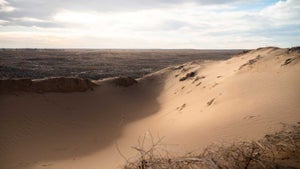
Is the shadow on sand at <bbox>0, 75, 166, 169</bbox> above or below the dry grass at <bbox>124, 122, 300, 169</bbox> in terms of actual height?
below

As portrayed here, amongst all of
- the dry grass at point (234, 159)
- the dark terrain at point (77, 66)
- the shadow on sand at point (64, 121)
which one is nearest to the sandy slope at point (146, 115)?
the shadow on sand at point (64, 121)

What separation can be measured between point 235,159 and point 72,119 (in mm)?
12017

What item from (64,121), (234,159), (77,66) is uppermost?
(234,159)

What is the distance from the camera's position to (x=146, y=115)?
15.7 metres

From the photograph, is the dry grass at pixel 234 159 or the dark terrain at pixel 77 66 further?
the dark terrain at pixel 77 66

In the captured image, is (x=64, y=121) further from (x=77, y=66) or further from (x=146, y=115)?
(x=77, y=66)

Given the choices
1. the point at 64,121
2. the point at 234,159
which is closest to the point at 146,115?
the point at 64,121

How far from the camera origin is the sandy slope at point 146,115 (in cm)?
907

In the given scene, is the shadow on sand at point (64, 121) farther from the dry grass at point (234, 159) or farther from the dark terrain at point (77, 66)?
the dark terrain at point (77, 66)

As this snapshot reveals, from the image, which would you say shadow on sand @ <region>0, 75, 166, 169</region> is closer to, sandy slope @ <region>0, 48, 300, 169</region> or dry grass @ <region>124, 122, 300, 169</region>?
sandy slope @ <region>0, 48, 300, 169</region>

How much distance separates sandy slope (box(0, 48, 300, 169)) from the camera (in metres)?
9.07

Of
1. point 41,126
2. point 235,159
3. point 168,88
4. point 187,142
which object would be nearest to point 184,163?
point 235,159

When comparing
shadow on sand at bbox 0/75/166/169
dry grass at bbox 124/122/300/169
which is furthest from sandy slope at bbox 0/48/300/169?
dry grass at bbox 124/122/300/169

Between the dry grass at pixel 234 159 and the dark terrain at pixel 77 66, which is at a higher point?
the dry grass at pixel 234 159
